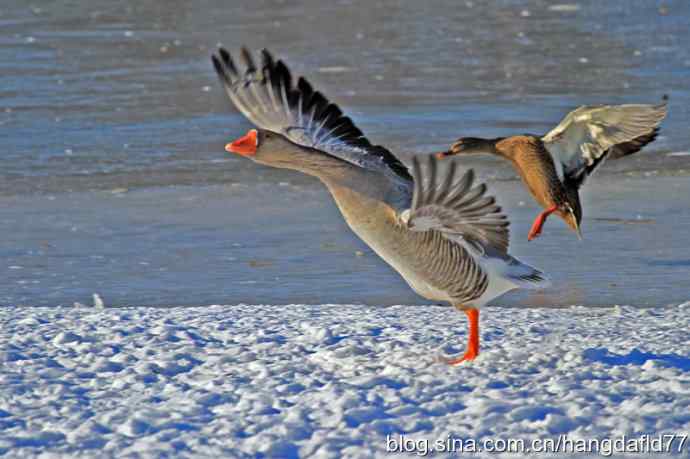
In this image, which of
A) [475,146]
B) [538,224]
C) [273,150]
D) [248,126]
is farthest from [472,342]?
[248,126]

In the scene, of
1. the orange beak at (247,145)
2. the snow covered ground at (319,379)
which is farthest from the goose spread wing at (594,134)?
the orange beak at (247,145)

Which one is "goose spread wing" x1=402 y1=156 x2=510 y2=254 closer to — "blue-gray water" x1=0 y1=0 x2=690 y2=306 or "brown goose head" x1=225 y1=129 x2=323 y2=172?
"brown goose head" x1=225 y1=129 x2=323 y2=172

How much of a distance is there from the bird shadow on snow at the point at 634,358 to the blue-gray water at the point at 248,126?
151 centimetres

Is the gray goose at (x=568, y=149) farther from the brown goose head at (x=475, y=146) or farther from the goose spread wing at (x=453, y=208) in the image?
the goose spread wing at (x=453, y=208)

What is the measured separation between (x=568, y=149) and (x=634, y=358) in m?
2.17

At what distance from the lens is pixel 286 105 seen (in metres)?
5.76

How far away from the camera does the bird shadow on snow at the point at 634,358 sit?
5.14m

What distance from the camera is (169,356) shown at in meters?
5.38

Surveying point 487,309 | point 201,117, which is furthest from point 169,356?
point 201,117

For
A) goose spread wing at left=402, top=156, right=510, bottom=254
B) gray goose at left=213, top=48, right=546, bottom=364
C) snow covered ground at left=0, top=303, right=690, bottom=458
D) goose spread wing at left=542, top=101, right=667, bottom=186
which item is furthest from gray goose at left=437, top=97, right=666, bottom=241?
goose spread wing at left=402, top=156, right=510, bottom=254

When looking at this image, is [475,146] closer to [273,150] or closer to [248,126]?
[273,150]

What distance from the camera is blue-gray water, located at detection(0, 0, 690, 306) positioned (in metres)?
7.49

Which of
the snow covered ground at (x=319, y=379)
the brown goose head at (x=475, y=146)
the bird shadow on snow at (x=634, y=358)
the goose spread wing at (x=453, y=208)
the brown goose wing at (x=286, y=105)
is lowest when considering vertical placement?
the snow covered ground at (x=319, y=379)

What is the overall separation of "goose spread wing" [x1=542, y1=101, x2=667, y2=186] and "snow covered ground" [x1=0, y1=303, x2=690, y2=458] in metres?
1.02
